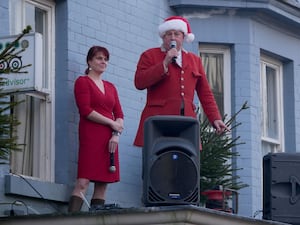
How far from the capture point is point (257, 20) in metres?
16.0

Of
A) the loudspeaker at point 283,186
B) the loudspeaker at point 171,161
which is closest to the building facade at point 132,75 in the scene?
the loudspeaker at point 171,161

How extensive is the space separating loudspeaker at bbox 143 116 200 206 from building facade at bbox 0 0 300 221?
1403 millimetres

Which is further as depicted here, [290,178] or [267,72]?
[267,72]

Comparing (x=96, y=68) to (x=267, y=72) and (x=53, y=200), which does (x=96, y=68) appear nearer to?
(x=53, y=200)

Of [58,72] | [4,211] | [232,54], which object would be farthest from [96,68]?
[232,54]

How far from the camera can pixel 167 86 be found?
1255 cm

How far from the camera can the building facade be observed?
12.9 metres

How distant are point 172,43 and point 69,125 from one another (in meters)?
1.51

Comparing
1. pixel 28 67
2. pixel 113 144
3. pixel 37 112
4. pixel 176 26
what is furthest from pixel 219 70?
pixel 28 67

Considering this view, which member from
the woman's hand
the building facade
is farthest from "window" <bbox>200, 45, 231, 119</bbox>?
the woman's hand

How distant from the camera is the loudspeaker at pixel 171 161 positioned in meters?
11.1

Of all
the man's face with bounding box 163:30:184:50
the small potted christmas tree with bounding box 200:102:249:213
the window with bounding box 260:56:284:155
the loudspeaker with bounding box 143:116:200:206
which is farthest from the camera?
the window with bounding box 260:56:284:155

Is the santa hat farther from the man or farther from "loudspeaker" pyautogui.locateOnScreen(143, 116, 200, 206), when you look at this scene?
"loudspeaker" pyautogui.locateOnScreen(143, 116, 200, 206)

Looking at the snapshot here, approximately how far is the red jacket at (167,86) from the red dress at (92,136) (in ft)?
1.19
